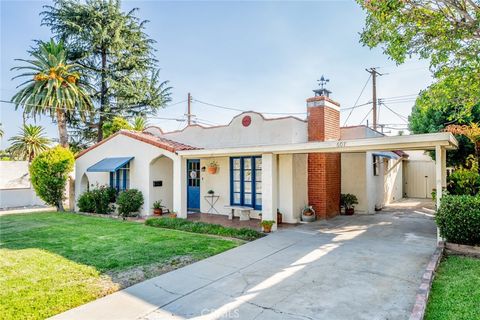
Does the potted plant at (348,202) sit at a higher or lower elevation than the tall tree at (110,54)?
lower

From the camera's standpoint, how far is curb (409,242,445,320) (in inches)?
182

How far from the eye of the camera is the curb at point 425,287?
4629 mm

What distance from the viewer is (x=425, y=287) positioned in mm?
5590

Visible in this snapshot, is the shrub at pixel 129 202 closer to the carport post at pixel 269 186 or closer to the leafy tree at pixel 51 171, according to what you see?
the leafy tree at pixel 51 171

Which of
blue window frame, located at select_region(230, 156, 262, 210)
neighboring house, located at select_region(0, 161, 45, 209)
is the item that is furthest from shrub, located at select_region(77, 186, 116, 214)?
neighboring house, located at select_region(0, 161, 45, 209)

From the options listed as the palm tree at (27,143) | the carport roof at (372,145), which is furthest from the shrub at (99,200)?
the palm tree at (27,143)

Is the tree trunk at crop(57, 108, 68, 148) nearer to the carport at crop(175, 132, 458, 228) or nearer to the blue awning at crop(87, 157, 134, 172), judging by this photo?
the blue awning at crop(87, 157, 134, 172)

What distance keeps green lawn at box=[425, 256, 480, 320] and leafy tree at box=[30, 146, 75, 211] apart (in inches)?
692

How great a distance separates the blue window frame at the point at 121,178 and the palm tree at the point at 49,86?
8357 millimetres

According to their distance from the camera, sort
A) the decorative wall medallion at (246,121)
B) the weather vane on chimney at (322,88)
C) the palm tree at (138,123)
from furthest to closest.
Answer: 1. the palm tree at (138,123)
2. the weather vane on chimney at (322,88)
3. the decorative wall medallion at (246,121)

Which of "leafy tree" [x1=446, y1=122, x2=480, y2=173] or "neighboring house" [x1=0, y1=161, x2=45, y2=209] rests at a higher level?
"leafy tree" [x1=446, y1=122, x2=480, y2=173]

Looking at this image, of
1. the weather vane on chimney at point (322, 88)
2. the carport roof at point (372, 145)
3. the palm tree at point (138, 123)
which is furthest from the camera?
the palm tree at point (138, 123)

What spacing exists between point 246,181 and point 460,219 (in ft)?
26.8

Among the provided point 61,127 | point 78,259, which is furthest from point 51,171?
point 78,259
